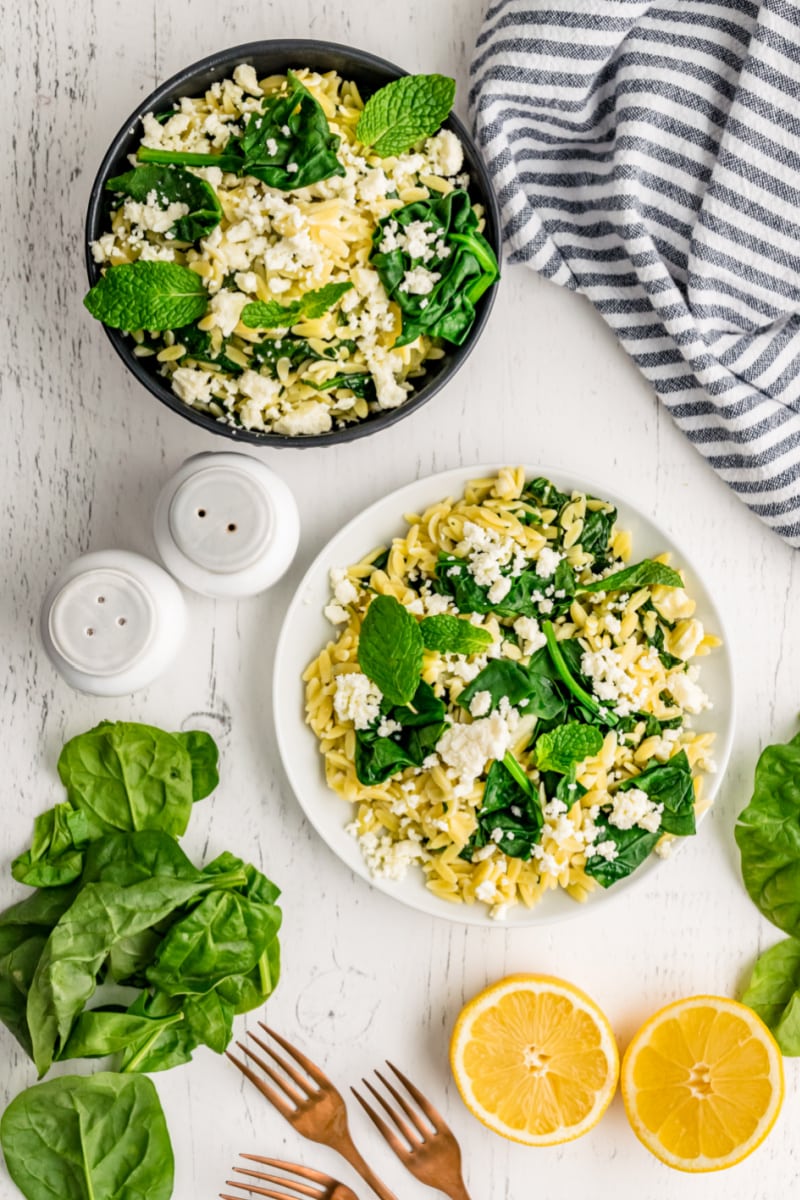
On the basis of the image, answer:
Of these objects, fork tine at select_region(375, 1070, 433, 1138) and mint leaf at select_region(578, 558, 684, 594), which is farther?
fork tine at select_region(375, 1070, 433, 1138)

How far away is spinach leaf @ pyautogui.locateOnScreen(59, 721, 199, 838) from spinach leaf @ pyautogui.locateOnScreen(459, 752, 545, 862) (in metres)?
0.40

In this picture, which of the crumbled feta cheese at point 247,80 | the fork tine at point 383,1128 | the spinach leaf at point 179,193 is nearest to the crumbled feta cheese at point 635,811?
the fork tine at point 383,1128

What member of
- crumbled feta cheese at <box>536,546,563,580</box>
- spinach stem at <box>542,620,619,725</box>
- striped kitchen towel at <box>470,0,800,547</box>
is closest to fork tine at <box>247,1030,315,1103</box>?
spinach stem at <box>542,620,619,725</box>

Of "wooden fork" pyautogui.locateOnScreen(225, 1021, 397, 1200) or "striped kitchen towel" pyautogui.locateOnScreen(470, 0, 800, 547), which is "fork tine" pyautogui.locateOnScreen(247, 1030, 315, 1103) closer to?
"wooden fork" pyautogui.locateOnScreen(225, 1021, 397, 1200)

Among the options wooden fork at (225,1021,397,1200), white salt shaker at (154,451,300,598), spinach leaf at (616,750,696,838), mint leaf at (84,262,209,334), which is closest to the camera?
mint leaf at (84,262,209,334)

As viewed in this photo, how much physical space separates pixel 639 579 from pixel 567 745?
0.24m

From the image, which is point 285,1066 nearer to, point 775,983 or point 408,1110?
point 408,1110

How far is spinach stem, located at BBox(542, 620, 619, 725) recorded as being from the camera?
4.78 feet

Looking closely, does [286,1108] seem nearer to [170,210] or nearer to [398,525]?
[398,525]

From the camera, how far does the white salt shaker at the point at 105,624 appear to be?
4.56 ft

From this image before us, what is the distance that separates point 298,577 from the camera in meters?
1.56

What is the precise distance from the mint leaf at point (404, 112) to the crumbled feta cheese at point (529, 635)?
607mm

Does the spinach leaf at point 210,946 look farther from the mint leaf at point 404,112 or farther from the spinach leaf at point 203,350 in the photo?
the mint leaf at point 404,112

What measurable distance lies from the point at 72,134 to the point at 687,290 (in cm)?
87
